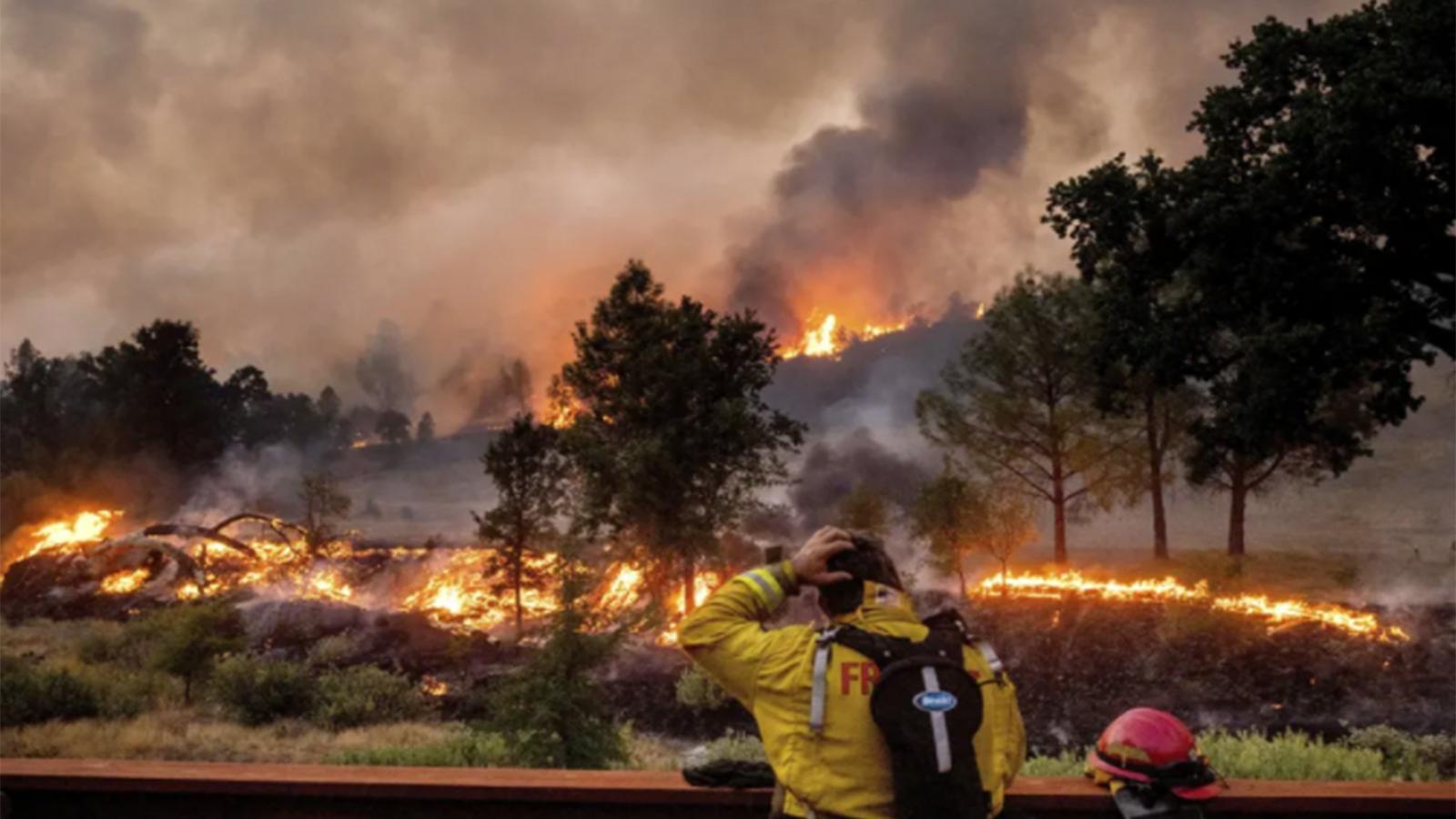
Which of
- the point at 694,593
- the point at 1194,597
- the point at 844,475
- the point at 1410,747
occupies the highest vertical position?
the point at 844,475

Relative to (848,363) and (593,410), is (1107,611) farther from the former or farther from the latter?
(848,363)

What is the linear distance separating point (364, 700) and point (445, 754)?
366 inches

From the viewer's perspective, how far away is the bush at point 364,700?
Result: 786 inches

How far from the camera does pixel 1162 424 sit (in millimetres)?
39250

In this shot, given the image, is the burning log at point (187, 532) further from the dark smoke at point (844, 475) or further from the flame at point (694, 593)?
the dark smoke at point (844, 475)

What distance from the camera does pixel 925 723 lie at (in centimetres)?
333

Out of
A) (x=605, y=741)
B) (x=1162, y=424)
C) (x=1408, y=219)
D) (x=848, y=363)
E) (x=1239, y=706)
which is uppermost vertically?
(x=848, y=363)

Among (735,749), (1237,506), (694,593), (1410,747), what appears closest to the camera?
(735,749)

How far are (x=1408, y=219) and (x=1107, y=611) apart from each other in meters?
14.9

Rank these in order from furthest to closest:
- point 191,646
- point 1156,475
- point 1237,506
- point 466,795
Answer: point 1156,475
point 1237,506
point 191,646
point 466,795

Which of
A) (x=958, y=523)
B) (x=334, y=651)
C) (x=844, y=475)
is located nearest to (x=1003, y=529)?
(x=958, y=523)

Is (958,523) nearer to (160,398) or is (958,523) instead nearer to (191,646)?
(191,646)

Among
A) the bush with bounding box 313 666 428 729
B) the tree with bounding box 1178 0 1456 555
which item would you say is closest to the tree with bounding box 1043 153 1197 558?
the tree with bounding box 1178 0 1456 555

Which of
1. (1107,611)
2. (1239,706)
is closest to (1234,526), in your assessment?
(1107,611)
